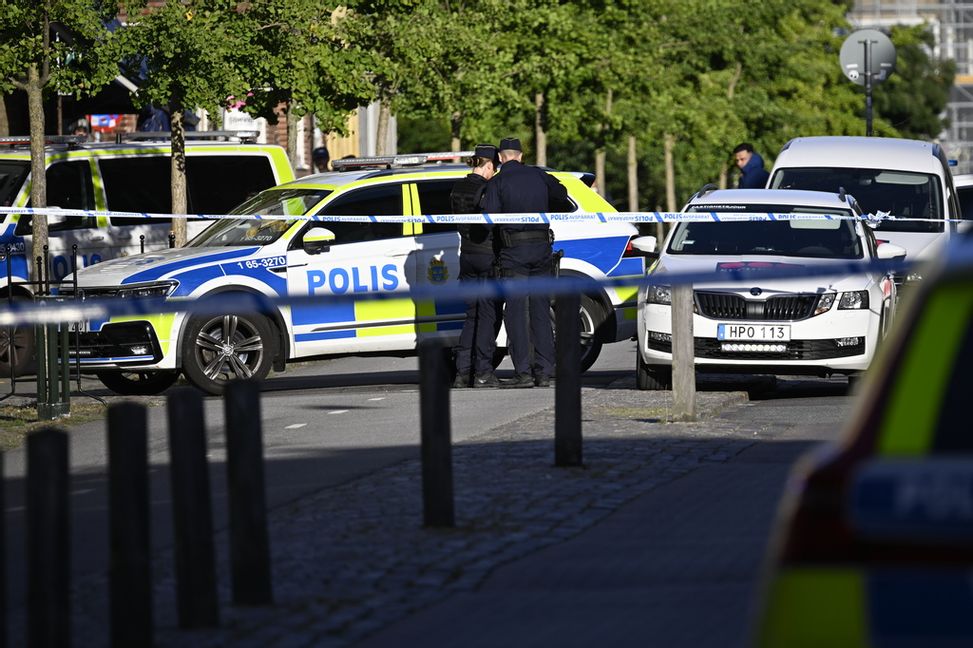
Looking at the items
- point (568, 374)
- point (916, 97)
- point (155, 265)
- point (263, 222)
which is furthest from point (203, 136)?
point (916, 97)

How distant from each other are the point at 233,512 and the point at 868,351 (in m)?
8.32

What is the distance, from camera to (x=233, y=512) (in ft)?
21.0

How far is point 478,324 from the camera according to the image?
1503cm

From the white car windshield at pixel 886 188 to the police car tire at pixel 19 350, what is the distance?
775 cm

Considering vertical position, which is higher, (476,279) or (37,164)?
(37,164)

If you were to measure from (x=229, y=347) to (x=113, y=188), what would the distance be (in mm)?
3894

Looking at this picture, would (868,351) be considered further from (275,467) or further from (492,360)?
(275,467)

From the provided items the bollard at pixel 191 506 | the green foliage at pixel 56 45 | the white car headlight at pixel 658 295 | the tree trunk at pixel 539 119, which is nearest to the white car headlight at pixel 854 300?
the white car headlight at pixel 658 295

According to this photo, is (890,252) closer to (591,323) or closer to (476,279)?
(591,323)

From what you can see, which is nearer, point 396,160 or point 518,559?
point 518,559

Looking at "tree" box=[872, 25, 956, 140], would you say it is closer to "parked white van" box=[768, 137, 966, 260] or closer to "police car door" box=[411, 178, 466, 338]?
"parked white van" box=[768, 137, 966, 260]

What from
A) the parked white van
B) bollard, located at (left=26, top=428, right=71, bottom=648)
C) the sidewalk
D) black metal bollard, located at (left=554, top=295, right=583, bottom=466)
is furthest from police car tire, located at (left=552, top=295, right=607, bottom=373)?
bollard, located at (left=26, top=428, right=71, bottom=648)

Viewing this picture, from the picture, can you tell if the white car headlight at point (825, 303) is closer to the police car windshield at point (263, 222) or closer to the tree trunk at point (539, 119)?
the police car windshield at point (263, 222)

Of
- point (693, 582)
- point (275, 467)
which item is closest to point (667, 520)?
point (693, 582)
